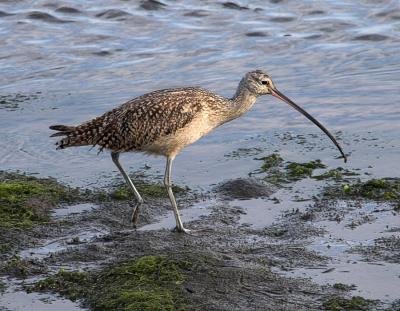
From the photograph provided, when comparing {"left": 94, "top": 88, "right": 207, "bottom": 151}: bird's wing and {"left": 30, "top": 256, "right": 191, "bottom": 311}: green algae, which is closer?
{"left": 30, "top": 256, "right": 191, "bottom": 311}: green algae

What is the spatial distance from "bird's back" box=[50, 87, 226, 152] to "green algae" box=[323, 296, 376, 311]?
2.48m

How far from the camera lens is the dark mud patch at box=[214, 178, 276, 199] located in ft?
30.5

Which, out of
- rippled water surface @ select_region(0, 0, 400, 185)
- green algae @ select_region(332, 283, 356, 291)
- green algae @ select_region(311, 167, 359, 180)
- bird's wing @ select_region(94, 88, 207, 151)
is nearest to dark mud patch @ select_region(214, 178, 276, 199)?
rippled water surface @ select_region(0, 0, 400, 185)

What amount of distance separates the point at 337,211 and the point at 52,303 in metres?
2.93

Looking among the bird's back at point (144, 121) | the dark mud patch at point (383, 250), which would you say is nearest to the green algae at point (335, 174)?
the bird's back at point (144, 121)

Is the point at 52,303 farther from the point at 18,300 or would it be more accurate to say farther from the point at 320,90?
the point at 320,90

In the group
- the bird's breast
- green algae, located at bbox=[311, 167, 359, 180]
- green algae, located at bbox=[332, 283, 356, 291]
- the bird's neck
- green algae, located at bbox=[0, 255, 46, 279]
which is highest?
the bird's neck

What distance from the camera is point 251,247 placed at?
26.0 feet

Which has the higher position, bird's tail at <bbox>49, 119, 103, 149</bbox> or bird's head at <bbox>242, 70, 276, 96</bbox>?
bird's head at <bbox>242, 70, 276, 96</bbox>

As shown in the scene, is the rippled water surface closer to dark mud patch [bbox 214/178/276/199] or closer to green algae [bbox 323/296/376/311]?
dark mud patch [bbox 214/178/276/199]

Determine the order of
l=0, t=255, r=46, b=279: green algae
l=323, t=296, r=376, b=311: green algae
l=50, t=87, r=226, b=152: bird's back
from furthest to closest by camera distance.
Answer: l=50, t=87, r=226, b=152: bird's back
l=0, t=255, r=46, b=279: green algae
l=323, t=296, r=376, b=311: green algae

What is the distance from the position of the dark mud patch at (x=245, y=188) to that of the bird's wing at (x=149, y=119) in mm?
1024

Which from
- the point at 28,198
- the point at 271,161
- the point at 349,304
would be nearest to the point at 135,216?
the point at 28,198

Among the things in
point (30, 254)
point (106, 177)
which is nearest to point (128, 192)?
point (106, 177)
